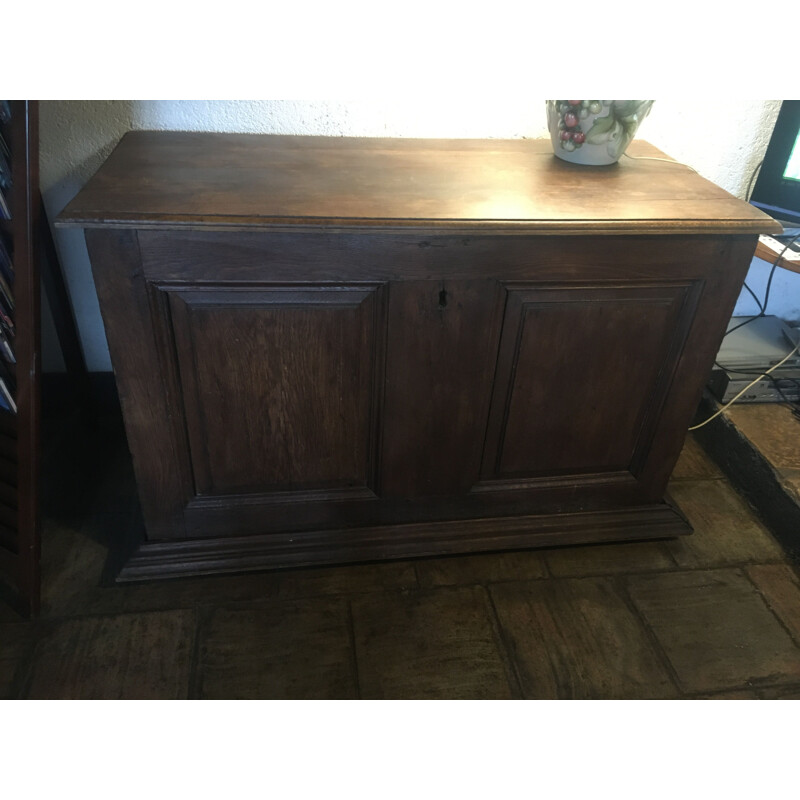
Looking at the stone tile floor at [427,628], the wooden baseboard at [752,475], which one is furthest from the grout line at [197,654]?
the wooden baseboard at [752,475]

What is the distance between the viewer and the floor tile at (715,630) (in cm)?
133

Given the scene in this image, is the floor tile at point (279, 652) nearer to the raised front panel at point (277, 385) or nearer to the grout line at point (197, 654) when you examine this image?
the grout line at point (197, 654)

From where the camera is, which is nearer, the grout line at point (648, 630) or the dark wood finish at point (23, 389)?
the dark wood finish at point (23, 389)

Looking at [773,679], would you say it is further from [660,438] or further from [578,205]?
[578,205]

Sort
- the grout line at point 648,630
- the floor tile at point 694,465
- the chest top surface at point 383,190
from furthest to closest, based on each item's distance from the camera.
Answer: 1. the floor tile at point 694,465
2. the grout line at point 648,630
3. the chest top surface at point 383,190

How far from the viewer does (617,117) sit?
1.33 m

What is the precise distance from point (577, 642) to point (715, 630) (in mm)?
316

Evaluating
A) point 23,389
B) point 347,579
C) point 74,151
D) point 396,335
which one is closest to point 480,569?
point 347,579

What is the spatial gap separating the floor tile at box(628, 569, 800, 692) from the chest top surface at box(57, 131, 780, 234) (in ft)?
2.67

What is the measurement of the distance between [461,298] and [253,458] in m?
0.55

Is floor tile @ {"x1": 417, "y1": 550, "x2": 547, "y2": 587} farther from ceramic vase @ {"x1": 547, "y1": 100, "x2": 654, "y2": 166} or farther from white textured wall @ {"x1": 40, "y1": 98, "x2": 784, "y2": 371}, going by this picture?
white textured wall @ {"x1": 40, "y1": 98, "x2": 784, "y2": 371}

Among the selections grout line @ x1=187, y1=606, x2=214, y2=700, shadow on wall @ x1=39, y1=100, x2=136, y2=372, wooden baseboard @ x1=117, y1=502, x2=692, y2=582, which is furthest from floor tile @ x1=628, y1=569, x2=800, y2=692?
shadow on wall @ x1=39, y1=100, x2=136, y2=372

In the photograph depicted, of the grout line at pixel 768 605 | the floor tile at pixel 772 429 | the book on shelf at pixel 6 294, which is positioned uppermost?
the book on shelf at pixel 6 294

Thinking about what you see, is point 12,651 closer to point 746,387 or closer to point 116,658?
point 116,658
